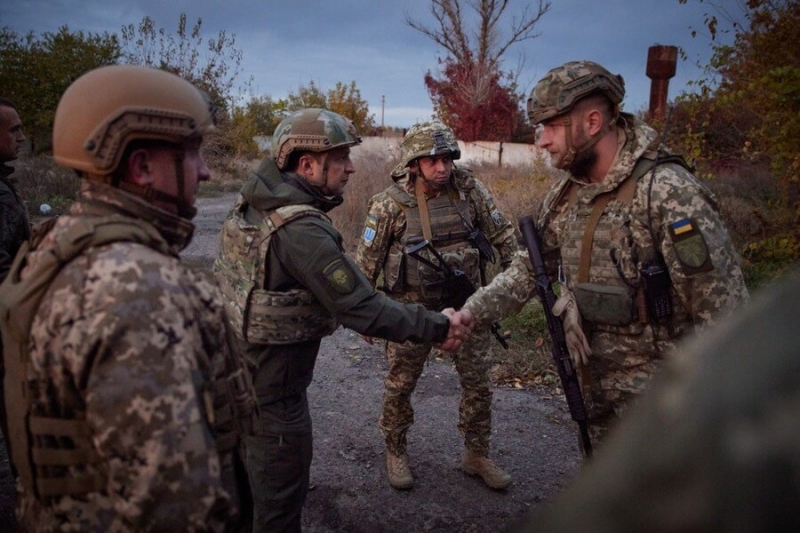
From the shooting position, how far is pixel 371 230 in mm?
4258

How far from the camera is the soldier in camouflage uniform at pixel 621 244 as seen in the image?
2.43 meters

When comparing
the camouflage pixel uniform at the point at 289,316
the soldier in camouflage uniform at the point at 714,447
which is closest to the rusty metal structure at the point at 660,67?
the camouflage pixel uniform at the point at 289,316

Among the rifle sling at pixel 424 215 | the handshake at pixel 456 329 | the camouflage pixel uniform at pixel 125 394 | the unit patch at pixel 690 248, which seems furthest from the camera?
the rifle sling at pixel 424 215

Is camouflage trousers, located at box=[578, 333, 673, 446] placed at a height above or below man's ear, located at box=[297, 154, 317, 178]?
below

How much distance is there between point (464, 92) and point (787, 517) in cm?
2888

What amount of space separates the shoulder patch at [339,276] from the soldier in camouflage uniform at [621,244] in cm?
104

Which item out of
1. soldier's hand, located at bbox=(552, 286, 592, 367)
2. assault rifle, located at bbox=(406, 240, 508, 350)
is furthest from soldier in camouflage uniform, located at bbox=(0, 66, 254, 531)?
assault rifle, located at bbox=(406, 240, 508, 350)

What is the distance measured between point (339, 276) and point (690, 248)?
5.05 feet

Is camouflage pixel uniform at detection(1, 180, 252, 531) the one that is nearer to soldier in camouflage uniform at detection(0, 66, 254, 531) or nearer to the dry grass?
soldier in camouflage uniform at detection(0, 66, 254, 531)

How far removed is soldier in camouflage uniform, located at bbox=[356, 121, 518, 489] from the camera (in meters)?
3.98

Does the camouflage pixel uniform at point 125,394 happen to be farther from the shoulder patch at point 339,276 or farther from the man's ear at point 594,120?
the man's ear at point 594,120

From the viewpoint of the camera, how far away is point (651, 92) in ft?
52.0

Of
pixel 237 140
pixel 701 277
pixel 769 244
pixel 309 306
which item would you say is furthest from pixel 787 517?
pixel 237 140

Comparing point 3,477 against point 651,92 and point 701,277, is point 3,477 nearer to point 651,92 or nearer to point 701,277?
point 701,277
